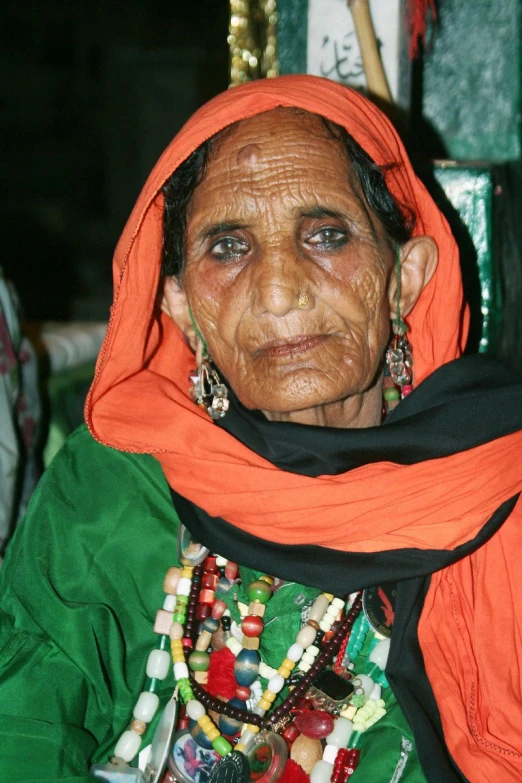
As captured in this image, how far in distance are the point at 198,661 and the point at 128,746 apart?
22 cm

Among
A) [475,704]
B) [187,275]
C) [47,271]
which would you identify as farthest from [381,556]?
[47,271]

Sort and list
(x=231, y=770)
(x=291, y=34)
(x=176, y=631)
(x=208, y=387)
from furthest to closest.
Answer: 1. (x=291, y=34)
2. (x=208, y=387)
3. (x=176, y=631)
4. (x=231, y=770)

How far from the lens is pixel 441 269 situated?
1846mm

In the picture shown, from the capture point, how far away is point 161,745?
1.63 m

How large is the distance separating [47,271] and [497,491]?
730 centimetres

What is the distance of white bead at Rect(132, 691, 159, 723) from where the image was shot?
1.74 metres

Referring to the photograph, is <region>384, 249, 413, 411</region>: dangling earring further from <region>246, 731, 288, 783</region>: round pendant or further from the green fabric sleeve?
<region>246, 731, 288, 783</region>: round pendant

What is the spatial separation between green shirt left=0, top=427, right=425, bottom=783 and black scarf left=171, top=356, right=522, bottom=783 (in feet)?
0.33

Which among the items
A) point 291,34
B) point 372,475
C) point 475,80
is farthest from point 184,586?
point 475,80

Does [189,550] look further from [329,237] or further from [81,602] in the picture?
[329,237]

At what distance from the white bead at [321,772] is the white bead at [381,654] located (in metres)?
0.21

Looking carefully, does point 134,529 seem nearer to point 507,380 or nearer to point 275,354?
point 275,354

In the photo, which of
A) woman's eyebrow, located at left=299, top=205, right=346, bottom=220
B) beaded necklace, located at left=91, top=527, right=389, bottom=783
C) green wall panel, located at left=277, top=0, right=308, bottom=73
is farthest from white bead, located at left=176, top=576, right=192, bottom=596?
green wall panel, located at left=277, top=0, right=308, bottom=73

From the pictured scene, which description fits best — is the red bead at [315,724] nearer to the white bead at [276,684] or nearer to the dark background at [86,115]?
the white bead at [276,684]
